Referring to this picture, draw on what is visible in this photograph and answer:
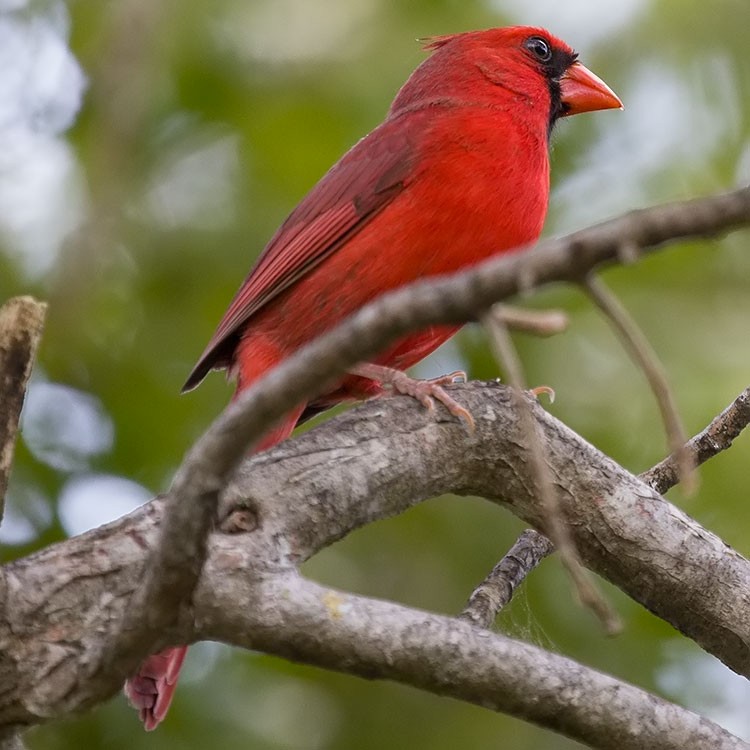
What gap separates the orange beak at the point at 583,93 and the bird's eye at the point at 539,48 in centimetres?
9

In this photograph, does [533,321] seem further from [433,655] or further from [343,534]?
[343,534]

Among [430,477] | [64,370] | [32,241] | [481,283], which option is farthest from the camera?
[32,241]

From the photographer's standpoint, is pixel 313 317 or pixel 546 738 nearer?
pixel 313 317

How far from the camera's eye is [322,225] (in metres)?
4.01

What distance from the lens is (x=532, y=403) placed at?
10.5ft

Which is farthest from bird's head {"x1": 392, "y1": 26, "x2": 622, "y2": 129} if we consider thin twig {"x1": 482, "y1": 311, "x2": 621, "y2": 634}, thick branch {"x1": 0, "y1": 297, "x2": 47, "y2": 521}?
thin twig {"x1": 482, "y1": 311, "x2": 621, "y2": 634}

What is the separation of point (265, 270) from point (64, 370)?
3.60 ft

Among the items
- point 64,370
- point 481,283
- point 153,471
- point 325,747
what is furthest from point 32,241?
point 481,283

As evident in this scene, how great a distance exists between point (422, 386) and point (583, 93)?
184 cm

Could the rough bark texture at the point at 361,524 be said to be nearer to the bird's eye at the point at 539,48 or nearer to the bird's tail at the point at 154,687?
the bird's tail at the point at 154,687

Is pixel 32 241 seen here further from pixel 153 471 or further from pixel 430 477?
pixel 430 477

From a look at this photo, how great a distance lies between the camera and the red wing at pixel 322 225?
12.9ft

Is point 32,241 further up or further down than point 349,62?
further down

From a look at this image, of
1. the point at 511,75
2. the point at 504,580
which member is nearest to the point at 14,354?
the point at 504,580
